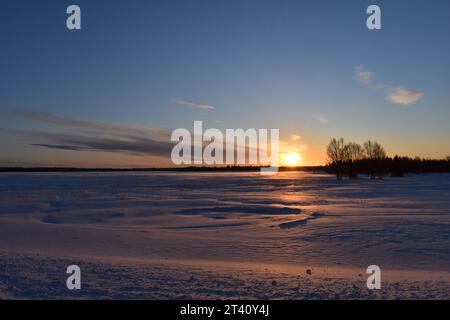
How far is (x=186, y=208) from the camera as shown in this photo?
1948cm

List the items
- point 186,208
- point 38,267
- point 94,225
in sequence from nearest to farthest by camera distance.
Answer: point 38,267
point 94,225
point 186,208

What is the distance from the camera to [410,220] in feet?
46.4

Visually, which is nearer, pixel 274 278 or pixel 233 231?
pixel 274 278

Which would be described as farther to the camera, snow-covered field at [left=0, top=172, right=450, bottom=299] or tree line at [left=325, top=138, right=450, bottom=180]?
tree line at [left=325, top=138, right=450, bottom=180]

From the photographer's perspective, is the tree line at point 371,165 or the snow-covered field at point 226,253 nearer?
the snow-covered field at point 226,253

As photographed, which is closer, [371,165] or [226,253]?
[226,253]

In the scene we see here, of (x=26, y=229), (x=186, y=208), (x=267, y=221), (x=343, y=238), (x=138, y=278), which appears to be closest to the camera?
(x=138, y=278)
